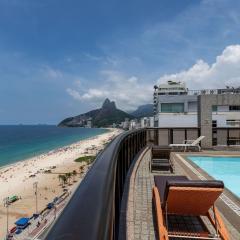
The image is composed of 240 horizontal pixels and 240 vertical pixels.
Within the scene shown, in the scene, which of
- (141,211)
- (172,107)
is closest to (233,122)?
(172,107)

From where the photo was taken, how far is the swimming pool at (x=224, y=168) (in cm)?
829

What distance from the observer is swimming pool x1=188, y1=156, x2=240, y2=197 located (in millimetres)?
8286

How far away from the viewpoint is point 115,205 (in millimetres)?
3369

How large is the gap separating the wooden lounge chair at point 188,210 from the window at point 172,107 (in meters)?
18.1

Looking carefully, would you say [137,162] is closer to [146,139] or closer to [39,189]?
[146,139]

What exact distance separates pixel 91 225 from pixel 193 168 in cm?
908

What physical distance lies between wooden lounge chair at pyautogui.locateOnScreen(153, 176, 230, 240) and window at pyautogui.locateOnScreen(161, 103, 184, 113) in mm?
18077

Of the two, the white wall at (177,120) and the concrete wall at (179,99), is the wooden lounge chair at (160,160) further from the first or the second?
the concrete wall at (179,99)

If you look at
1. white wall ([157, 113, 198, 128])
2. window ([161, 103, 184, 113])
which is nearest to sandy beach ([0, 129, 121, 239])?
white wall ([157, 113, 198, 128])

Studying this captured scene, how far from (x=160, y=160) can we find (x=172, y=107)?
14.0 meters

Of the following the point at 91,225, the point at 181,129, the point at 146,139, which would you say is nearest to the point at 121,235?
the point at 91,225

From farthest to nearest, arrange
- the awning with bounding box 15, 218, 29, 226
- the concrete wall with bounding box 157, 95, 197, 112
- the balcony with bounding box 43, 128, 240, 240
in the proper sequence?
1. the concrete wall with bounding box 157, 95, 197, 112
2. the awning with bounding box 15, 218, 29, 226
3. the balcony with bounding box 43, 128, 240, 240

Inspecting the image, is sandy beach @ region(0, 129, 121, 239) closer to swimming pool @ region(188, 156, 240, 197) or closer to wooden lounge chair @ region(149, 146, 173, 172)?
wooden lounge chair @ region(149, 146, 173, 172)

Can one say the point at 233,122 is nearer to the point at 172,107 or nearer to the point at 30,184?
the point at 172,107
